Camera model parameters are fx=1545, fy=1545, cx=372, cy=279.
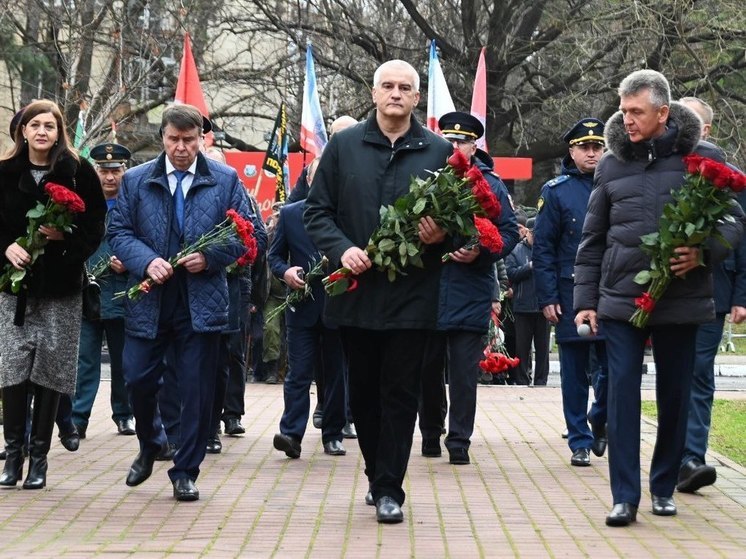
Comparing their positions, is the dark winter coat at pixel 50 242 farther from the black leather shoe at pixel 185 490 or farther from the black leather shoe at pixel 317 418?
the black leather shoe at pixel 317 418

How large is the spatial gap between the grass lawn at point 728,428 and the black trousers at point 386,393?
3643 mm

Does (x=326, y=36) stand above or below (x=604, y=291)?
above

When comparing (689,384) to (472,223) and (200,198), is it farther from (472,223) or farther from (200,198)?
(200,198)

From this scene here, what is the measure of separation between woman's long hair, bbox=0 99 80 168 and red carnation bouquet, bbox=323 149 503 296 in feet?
7.50

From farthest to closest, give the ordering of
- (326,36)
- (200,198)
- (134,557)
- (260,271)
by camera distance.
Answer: (326,36)
(260,271)
(200,198)
(134,557)

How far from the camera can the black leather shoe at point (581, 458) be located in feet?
33.2

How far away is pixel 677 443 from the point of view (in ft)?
26.1

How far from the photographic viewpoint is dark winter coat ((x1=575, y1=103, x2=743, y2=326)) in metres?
7.76

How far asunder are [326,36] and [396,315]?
21.9 meters

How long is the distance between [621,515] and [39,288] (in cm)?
354

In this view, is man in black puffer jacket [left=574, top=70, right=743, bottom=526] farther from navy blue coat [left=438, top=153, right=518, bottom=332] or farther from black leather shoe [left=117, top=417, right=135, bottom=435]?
black leather shoe [left=117, top=417, right=135, bottom=435]

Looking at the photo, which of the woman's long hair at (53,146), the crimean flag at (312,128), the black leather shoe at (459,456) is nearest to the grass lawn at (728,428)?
the black leather shoe at (459,456)

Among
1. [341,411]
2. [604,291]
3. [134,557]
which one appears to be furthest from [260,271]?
[134,557]

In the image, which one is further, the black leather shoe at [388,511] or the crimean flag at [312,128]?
the crimean flag at [312,128]
